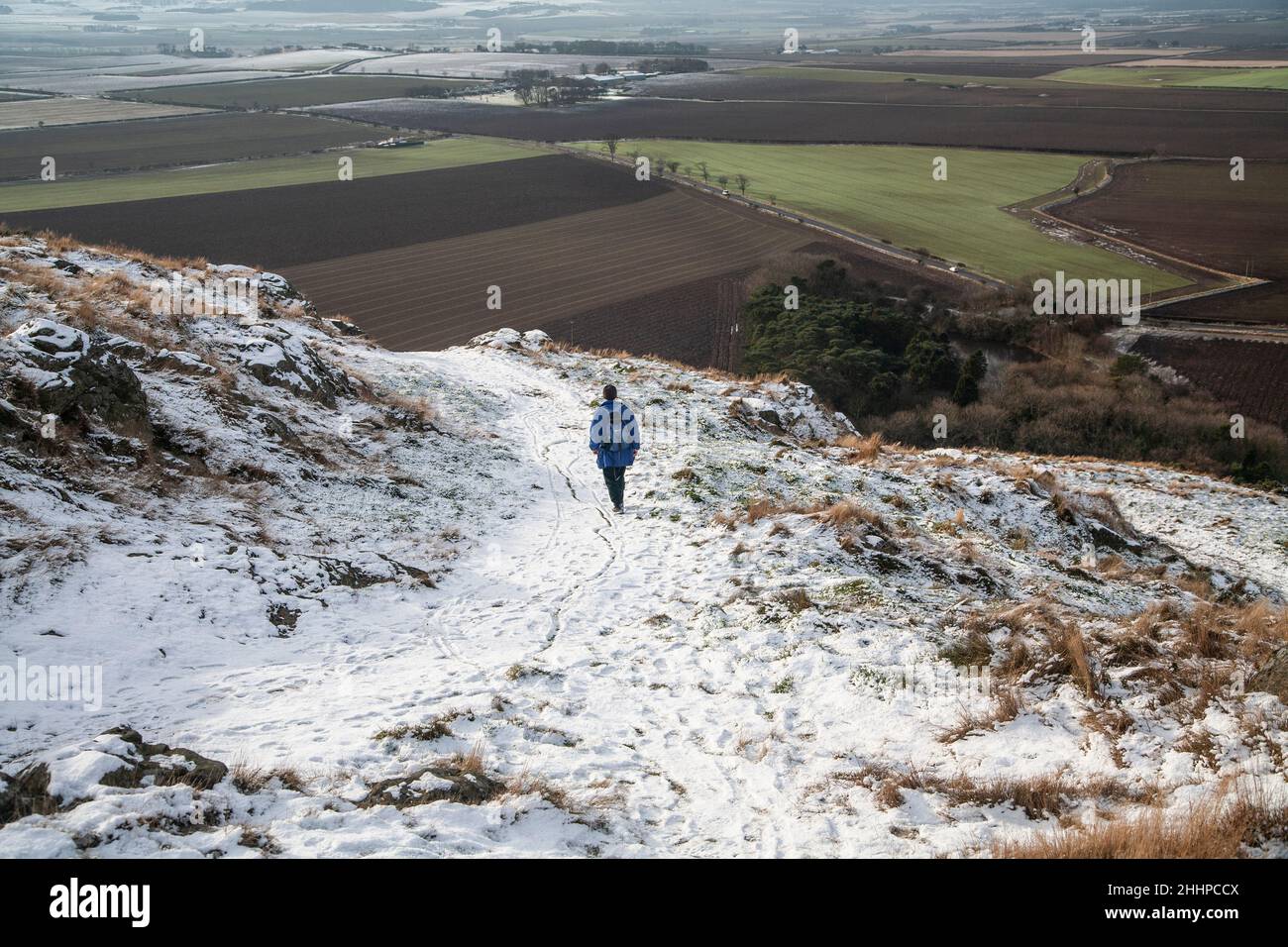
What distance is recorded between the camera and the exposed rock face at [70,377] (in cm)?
1166

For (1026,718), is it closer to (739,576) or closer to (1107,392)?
(739,576)

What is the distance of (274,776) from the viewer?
614cm

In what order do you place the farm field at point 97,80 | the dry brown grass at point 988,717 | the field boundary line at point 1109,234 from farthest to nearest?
the farm field at point 97,80, the field boundary line at point 1109,234, the dry brown grass at point 988,717

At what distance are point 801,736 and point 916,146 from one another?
129 m

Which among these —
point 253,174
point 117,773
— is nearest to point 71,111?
point 253,174

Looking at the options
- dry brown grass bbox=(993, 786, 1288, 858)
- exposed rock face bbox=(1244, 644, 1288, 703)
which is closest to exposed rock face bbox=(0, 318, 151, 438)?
dry brown grass bbox=(993, 786, 1288, 858)

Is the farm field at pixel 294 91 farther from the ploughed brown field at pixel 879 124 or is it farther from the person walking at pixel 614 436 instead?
the person walking at pixel 614 436

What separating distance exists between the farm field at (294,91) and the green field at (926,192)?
7269 centimetres

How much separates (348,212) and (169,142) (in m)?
52.6

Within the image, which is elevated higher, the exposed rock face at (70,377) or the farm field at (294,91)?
the farm field at (294,91)

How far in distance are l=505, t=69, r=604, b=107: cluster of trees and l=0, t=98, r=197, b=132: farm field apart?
61.0 metres

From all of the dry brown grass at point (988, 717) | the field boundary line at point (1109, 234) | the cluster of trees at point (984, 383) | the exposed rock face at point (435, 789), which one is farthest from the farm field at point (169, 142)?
the dry brown grass at point (988, 717)

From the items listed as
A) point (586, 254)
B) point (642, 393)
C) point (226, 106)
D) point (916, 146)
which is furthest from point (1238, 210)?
point (226, 106)

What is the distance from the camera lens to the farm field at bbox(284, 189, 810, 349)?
57125 mm
